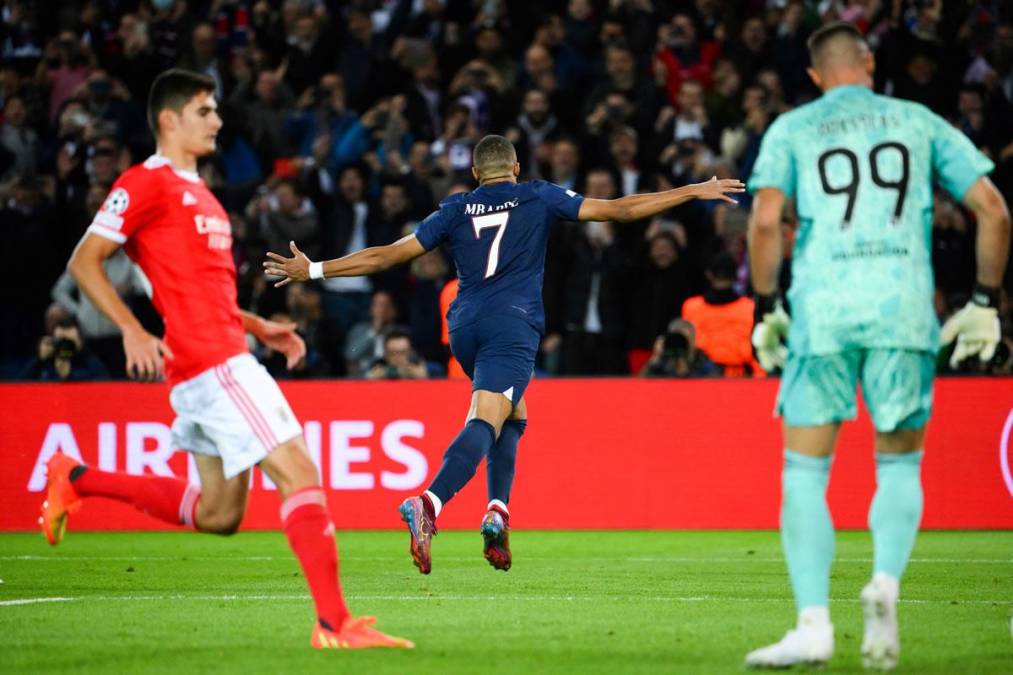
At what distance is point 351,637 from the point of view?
20.6 ft

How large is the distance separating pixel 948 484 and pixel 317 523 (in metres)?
8.57

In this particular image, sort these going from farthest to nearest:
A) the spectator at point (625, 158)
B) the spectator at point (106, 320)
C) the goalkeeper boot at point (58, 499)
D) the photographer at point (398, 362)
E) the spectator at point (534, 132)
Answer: the spectator at point (534, 132) < the spectator at point (625, 158) < the spectator at point (106, 320) < the photographer at point (398, 362) < the goalkeeper boot at point (58, 499)

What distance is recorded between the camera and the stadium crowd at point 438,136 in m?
15.6

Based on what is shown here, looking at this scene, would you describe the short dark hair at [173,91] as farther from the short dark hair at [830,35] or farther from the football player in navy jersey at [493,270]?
the short dark hair at [830,35]

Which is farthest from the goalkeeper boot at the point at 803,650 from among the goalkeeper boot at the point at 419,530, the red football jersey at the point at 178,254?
the goalkeeper boot at the point at 419,530

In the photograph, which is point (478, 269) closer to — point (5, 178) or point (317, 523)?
point (317, 523)

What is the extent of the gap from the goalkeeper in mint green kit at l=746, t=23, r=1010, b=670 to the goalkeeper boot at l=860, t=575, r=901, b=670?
15cm

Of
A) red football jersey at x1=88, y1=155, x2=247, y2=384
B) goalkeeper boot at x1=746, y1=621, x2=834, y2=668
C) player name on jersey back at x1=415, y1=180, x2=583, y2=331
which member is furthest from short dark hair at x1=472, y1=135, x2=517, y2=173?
goalkeeper boot at x1=746, y1=621, x2=834, y2=668

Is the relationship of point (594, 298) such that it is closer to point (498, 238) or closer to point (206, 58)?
point (206, 58)

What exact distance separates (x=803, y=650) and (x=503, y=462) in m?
4.08

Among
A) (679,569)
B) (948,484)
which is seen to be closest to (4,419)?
(679,569)

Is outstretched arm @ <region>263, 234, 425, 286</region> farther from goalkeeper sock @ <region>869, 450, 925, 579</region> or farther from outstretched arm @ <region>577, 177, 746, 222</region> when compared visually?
goalkeeper sock @ <region>869, 450, 925, 579</region>

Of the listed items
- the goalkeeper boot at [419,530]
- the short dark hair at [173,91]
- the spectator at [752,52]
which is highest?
the spectator at [752,52]

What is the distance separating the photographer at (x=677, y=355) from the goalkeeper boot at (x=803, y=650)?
8449 mm
